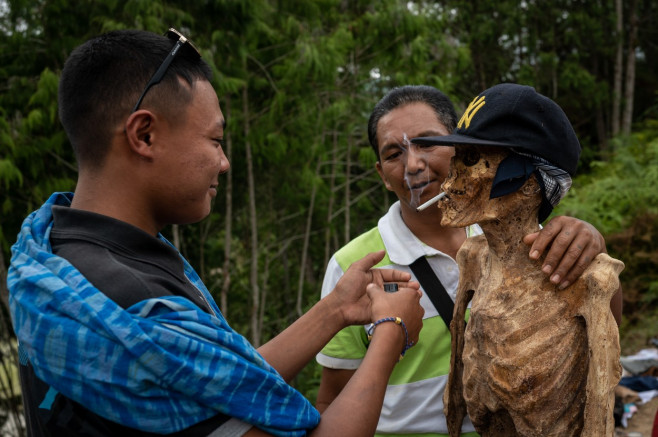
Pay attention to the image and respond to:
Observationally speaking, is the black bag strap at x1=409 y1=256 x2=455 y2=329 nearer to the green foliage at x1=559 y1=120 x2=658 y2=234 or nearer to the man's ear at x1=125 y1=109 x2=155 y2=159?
the man's ear at x1=125 y1=109 x2=155 y2=159

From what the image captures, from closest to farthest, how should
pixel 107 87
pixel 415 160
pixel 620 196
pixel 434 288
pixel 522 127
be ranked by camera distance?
1. pixel 107 87
2. pixel 522 127
3. pixel 434 288
4. pixel 415 160
5. pixel 620 196

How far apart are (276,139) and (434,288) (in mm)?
3764

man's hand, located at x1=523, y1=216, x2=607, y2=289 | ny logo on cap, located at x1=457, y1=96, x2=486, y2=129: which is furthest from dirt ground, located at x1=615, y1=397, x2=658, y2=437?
ny logo on cap, located at x1=457, y1=96, x2=486, y2=129

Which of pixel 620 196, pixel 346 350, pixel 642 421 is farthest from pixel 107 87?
pixel 620 196

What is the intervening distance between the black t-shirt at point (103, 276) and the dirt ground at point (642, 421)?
592 cm

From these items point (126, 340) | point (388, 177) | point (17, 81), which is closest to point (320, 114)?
point (17, 81)

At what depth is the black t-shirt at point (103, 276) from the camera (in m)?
1.32

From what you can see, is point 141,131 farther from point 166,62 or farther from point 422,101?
point 422,101

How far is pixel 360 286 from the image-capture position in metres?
2.11

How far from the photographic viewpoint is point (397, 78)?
6.37m

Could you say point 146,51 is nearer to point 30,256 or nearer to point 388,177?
point 30,256

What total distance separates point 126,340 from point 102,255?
247 mm

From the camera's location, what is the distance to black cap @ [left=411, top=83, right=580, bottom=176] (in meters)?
1.82

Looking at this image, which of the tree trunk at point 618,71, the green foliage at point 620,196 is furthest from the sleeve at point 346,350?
the tree trunk at point 618,71
